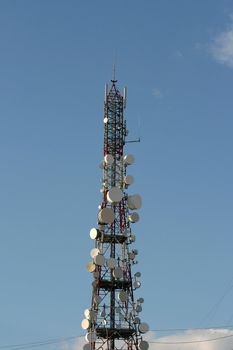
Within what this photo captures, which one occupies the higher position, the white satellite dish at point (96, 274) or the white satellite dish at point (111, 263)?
the white satellite dish at point (111, 263)

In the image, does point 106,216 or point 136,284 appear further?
point 106,216

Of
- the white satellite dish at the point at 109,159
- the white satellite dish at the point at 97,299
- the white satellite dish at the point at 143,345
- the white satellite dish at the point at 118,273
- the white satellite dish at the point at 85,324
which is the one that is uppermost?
the white satellite dish at the point at 109,159

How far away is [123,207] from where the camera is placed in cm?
5453

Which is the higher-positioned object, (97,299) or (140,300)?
(140,300)

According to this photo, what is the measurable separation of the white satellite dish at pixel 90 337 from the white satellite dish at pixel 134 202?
11.4 m

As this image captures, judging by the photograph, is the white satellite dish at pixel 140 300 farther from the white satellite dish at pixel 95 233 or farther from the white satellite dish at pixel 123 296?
the white satellite dish at pixel 95 233

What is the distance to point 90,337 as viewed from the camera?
161ft

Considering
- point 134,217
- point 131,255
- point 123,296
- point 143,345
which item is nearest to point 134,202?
point 134,217

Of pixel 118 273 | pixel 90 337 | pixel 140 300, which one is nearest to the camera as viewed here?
pixel 90 337

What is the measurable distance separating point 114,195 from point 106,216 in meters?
2.04

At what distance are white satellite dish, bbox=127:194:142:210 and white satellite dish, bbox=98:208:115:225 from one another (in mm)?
2340

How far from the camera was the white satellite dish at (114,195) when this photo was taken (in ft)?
174

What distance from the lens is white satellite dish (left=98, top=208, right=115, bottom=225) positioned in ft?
172

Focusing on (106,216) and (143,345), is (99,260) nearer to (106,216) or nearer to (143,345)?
(106,216)
